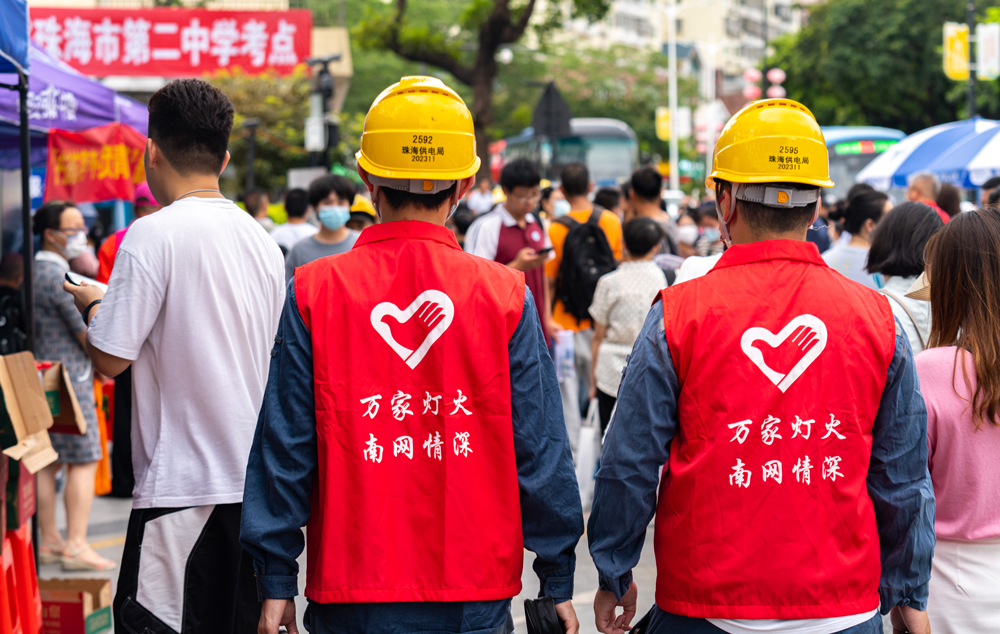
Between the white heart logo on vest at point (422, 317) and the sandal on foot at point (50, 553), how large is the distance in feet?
13.8

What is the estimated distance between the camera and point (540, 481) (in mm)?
2225

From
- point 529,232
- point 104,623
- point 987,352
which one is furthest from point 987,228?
point 529,232

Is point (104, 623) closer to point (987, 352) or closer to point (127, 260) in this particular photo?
point (127, 260)

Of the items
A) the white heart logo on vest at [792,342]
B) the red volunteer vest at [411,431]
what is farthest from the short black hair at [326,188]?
the white heart logo on vest at [792,342]

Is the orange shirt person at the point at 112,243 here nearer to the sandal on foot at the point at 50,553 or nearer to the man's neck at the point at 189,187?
the sandal on foot at the point at 50,553

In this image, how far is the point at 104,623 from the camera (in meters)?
4.49

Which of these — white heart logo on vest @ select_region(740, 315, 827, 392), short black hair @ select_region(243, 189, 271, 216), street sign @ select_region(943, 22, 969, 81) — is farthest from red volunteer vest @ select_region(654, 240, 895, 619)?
street sign @ select_region(943, 22, 969, 81)

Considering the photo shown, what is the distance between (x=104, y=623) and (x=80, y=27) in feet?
74.8

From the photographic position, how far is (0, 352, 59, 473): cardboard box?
3.40 m

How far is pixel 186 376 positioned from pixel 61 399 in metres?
1.48

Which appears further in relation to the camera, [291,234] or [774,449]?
[291,234]

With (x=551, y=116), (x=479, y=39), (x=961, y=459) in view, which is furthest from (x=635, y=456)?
(x=479, y=39)

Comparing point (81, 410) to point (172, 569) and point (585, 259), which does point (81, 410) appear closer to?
point (172, 569)

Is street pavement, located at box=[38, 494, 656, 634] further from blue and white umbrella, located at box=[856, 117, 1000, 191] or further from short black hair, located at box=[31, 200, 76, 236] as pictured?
blue and white umbrella, located at box=[856, 117, 1000, 191]
